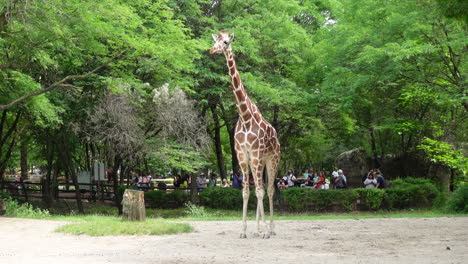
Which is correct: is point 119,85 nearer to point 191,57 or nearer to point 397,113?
point 191,57

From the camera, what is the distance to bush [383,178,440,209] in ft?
80.8

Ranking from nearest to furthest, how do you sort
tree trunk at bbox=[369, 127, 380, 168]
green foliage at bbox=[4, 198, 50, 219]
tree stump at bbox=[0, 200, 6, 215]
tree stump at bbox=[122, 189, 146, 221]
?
tree stump at bbox=[122, 189, 146, 221], green foliage at bbox=[4, 198, 50, 219], tree stump at bbox=[0, 200, 6, 215], tree trunk at bbox=[369, 127, 380, 168]

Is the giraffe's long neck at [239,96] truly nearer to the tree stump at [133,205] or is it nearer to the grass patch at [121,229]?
the grass patch at [121,229]

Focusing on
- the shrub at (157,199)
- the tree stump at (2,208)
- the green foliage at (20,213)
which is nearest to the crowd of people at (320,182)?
the shrub at (157,199)

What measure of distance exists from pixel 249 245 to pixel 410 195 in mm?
14899

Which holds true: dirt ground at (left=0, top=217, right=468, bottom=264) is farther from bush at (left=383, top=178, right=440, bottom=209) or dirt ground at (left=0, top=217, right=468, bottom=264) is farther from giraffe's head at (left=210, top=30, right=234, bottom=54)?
bush at (left=383, top=178, right=440, bottom=209)

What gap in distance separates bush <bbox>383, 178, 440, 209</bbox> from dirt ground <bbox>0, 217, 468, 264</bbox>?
8.49 metres

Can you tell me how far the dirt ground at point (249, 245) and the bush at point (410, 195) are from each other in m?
8.49

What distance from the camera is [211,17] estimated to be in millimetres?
26656

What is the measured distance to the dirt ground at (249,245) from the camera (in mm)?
9742

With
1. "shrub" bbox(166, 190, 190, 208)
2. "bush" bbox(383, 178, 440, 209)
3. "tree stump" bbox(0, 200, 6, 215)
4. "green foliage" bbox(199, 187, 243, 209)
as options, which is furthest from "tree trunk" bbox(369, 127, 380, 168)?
"tree stump" bbox(0, 200, 6, 215)

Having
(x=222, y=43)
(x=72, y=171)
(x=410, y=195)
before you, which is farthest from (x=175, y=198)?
(x=222, y=43)

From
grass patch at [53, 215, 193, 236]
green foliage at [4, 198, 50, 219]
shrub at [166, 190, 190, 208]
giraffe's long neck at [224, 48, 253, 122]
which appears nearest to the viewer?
grass patch at [53, 215, 193, 236]

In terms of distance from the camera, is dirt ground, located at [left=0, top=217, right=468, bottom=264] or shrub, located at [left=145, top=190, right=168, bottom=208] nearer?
dirt ground, located at [left=0, top=217, right=468, bottom=264]
